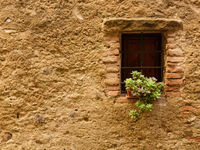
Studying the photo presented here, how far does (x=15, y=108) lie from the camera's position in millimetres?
2279

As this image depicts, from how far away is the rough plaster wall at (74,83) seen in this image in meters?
2.21

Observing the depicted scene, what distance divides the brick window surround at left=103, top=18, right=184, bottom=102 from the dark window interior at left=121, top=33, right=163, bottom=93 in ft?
0.43

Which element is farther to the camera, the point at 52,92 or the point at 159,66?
the point at 159,66

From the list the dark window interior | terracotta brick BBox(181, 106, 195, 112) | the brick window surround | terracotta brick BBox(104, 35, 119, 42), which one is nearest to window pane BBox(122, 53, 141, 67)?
the dark window interior

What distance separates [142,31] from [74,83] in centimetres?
103

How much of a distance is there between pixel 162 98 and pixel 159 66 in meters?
0.42

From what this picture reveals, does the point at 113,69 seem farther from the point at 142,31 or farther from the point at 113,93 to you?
the point at 142,31

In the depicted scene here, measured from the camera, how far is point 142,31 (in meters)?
2.25

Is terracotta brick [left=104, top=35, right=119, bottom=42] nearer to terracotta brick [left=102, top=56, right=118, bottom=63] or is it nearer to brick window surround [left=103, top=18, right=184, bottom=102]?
brick window surround [left=103, top=18, right=184, bottom=102]

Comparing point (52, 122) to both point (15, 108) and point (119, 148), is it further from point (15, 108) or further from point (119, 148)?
point (119, 148)

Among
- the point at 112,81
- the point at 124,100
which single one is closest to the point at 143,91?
the point at 124,100

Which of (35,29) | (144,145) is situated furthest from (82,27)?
(144,145)

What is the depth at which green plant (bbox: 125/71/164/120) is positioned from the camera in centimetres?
215

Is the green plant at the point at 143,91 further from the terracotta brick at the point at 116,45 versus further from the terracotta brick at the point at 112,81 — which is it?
the terracotta brick at the point at 116,45
